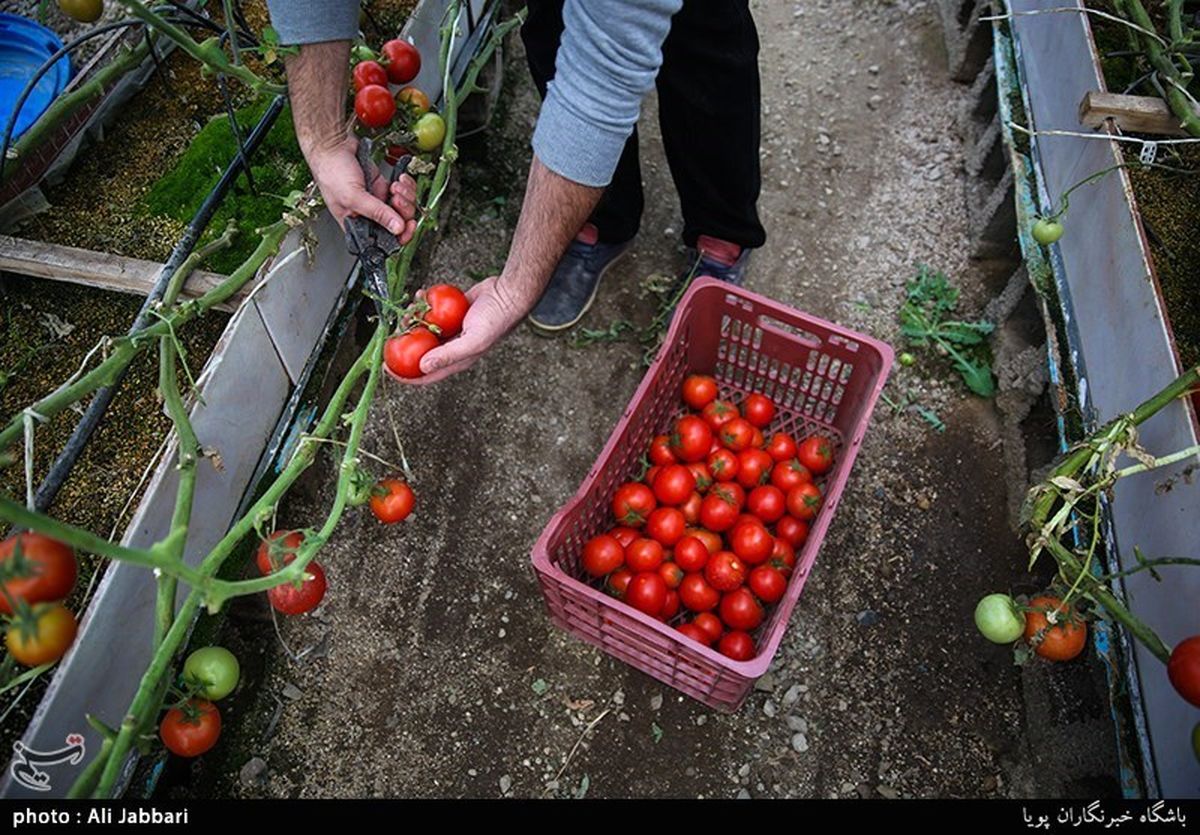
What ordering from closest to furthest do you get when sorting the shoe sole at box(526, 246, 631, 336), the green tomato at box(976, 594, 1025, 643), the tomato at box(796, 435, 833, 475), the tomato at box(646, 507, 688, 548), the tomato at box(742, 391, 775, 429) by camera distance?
the green tomato at box(976, 594, 1025, 643) → the tomato at box(646, 507, 688, 548) → the tomato at box(796, 435, 833, 475) → the tomato at box(742, 391, 775, 429) → the shoe sole at box(526, 246, 631, 336)

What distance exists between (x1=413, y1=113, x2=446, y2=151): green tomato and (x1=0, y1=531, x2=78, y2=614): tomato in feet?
4.57

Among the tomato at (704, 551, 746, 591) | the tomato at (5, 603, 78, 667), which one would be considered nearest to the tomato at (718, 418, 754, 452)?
the tomato at (704, 551, 746, 591)

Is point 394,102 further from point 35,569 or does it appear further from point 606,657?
point 606,657

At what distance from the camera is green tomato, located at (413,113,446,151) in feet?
7.79

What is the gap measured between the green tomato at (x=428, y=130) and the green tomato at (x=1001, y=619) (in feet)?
5.73

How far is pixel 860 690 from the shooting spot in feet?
8.32

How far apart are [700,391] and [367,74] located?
1.27 metres

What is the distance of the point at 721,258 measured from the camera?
3.10 m

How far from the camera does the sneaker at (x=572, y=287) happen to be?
3.13 m

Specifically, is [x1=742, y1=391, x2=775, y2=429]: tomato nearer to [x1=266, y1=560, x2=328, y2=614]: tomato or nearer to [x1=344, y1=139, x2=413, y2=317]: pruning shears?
[x1=344, y1=139, x2=413, y2=317]: pruning shears

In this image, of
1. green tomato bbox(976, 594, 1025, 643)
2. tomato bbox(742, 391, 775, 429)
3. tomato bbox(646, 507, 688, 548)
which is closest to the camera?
green tomato bbox(976, 594, 1025, 643)

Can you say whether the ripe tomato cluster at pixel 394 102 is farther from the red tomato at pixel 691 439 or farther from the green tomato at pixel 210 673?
the green tomato at pixel 210 673

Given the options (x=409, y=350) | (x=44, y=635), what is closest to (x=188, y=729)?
(x=44, y=635)

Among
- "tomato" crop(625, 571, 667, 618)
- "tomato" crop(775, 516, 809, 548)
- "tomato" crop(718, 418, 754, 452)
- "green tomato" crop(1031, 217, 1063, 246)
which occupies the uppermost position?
"green tomato" crop(1031, 217, 1063, 246)
